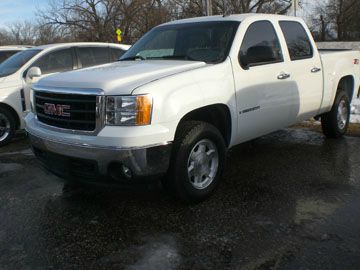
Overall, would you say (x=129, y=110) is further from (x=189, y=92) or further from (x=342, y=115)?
(x=342, y=115)

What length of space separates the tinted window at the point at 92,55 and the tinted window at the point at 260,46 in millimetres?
4513

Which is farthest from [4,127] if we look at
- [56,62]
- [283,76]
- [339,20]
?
[339,20]

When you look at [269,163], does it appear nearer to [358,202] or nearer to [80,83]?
[358,202]

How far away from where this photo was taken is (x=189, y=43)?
17.0 feet

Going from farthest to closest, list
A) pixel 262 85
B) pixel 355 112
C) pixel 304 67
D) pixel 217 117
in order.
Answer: pixel 355 112, pixel 304 67, pixel 262 85, pixel 217 117

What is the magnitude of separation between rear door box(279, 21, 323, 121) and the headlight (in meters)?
2.48

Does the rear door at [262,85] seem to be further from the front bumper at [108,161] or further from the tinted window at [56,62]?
the tinted window at [56,62]

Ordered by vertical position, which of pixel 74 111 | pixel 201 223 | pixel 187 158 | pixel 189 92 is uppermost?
pixel 189 92

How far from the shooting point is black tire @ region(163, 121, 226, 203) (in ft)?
13.3

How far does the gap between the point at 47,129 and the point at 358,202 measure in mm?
3143

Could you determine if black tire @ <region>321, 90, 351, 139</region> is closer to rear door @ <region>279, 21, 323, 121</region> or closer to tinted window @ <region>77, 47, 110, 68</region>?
rear door @ <region>279, 21, 323, 121</region>

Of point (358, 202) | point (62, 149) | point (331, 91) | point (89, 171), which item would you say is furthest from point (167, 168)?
point (331, 91)

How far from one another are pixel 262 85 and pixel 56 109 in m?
2.29

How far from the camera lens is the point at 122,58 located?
5.64m
